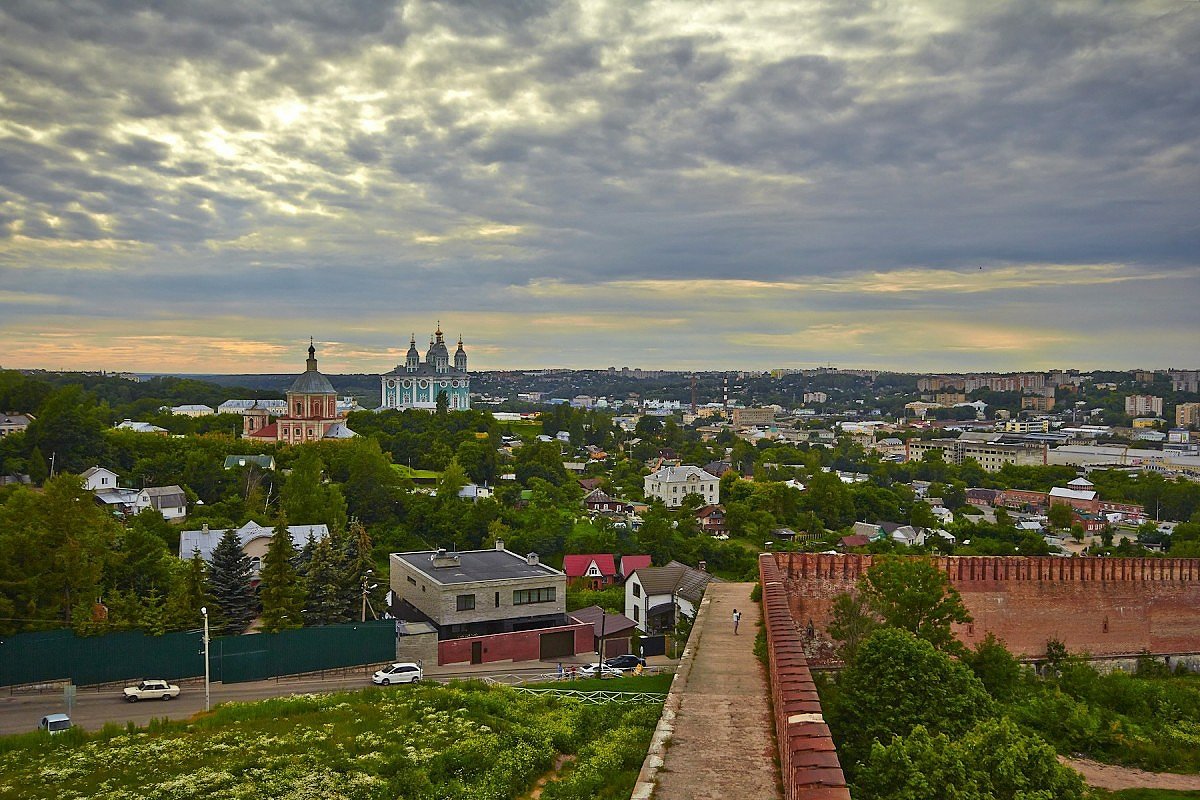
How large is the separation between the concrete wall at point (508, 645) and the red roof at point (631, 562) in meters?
11.6

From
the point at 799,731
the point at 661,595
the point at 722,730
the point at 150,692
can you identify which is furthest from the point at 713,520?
the point at 799,731

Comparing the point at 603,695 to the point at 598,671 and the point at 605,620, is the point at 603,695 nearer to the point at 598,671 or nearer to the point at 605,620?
the point at 598,671

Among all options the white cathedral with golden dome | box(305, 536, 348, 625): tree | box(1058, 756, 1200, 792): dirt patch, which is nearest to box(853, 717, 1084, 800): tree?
box(1058, 756, 1200, 792): dirt patch

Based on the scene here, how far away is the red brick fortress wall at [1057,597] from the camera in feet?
74.0

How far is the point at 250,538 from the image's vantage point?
38.7 m

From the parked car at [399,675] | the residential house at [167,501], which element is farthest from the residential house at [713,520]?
the parked car at [399,675]

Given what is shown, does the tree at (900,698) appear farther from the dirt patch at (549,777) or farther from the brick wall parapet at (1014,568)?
the brick wall parapet at (1014,568)

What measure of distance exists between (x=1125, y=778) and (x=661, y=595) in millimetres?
17610

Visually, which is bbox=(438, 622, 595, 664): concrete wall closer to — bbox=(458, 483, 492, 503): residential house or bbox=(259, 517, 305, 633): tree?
bbox=(259, 517, 305, 633): tree

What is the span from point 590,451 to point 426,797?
95614mm

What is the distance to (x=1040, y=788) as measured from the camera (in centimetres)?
1086

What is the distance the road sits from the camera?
21.3 metres

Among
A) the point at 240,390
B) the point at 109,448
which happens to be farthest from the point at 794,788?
the point at 240,390

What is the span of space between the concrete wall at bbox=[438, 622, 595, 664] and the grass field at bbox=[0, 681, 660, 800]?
7.86m
